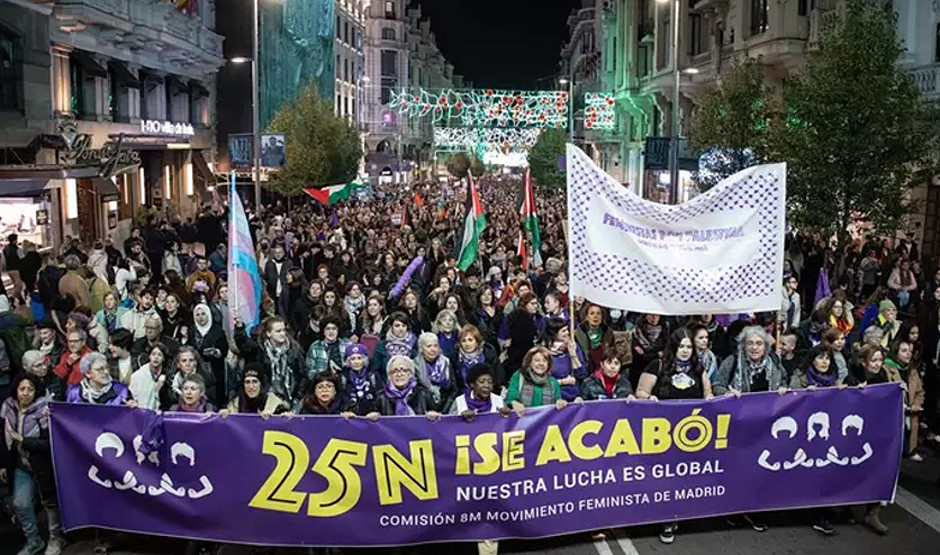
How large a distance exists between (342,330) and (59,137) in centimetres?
1677

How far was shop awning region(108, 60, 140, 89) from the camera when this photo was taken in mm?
29891

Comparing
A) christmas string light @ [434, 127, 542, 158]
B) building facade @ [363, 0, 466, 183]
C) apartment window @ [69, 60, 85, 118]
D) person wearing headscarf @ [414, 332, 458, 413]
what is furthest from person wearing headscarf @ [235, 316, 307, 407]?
christmas string light @ [434, 127, 542, 158]

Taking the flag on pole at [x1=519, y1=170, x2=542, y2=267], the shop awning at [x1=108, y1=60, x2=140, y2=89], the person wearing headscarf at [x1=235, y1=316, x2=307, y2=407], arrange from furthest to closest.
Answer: the shop awning at [x1=108, y1=60, x2=140, y2=89] < the flag on pole at [x1=519, y1=170, x2=542, y2=267] < the person wearing headscarf at [x1=235, y1=316, x2=307, y2=407]

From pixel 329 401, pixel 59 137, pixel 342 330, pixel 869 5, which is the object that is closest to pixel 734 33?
pixel 869 5

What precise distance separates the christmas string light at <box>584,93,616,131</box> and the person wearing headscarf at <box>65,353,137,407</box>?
5208 centimetres

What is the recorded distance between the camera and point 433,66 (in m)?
130

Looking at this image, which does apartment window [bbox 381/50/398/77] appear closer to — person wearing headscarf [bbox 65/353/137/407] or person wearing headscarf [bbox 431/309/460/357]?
person wearing headscarf [bbox 431/309/460/357]

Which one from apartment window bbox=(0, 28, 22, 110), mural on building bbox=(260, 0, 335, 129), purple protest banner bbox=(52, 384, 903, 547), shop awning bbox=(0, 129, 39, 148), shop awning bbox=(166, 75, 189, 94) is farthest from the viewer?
mural on building bbox=(260, 0, 335, 129)

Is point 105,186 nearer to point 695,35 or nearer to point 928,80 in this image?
point 928,80

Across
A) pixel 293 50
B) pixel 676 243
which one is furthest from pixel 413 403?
pixel 293 50

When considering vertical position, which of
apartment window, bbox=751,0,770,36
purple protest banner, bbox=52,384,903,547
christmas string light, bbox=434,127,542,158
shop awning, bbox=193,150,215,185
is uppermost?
apartment window, bbox=751,0,770,36

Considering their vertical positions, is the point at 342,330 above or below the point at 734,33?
below

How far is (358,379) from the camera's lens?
8.20m

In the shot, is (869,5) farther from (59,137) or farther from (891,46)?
(59,137)
